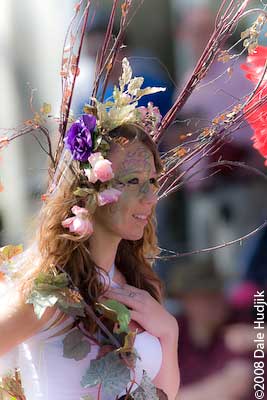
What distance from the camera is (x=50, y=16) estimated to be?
373 centimetres

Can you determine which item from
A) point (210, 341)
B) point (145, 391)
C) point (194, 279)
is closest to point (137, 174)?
point (145, 391)

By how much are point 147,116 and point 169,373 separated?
1.82ft

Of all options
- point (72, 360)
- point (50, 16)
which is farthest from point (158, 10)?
point (72, 360)

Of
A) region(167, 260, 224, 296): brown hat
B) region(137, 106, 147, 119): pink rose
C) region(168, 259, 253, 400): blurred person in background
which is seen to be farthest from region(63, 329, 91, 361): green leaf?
region(167, 260, 224, 296): brown hat

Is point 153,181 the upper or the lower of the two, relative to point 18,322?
upper

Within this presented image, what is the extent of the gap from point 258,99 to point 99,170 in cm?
52

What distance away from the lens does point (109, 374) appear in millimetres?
1869

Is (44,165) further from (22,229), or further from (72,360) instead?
(72,360)

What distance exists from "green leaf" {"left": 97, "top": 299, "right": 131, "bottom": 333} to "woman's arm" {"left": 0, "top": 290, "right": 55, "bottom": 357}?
0.10 meters

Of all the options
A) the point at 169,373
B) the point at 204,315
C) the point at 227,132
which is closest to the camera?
the point at 169,373

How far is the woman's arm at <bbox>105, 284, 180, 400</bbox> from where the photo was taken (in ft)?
6.55

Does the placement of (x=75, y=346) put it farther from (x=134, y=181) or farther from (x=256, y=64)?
(x=256, y=64)

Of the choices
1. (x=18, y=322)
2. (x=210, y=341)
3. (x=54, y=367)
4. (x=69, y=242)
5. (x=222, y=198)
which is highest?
(x=69, y=242)

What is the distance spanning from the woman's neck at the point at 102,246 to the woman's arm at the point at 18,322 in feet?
0.54
